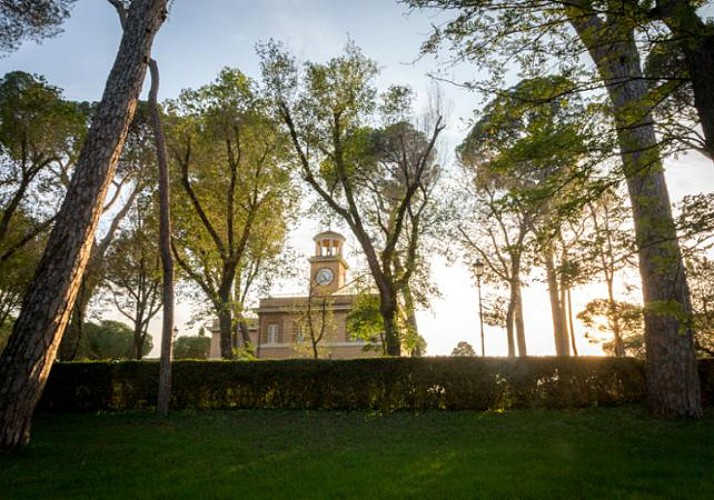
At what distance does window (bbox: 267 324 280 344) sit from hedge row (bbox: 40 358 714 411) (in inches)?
872

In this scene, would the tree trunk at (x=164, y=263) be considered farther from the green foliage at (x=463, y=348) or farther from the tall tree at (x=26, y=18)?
the green foliage at (x=463, y=348)

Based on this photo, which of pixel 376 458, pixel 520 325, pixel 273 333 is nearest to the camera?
pixel 376 458

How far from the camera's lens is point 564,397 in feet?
35.3

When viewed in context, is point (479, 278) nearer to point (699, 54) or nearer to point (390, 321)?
point (390, 321)

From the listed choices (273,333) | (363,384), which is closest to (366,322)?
(363,384)

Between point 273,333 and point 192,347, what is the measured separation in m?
10.5

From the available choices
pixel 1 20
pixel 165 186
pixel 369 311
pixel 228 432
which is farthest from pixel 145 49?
pixel 369 311

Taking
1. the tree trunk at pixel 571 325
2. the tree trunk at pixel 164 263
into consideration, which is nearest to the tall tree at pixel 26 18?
the tree trunk at pixel 164 263

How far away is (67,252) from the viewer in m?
6.29

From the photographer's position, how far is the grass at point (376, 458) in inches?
175

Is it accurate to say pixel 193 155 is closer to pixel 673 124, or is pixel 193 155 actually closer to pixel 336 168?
pixel 336 168

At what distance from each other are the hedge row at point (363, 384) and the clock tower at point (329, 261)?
20.8m

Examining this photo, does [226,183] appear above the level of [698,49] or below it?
above

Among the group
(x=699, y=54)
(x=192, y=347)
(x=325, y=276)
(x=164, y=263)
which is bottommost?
(x=192, y=347)
